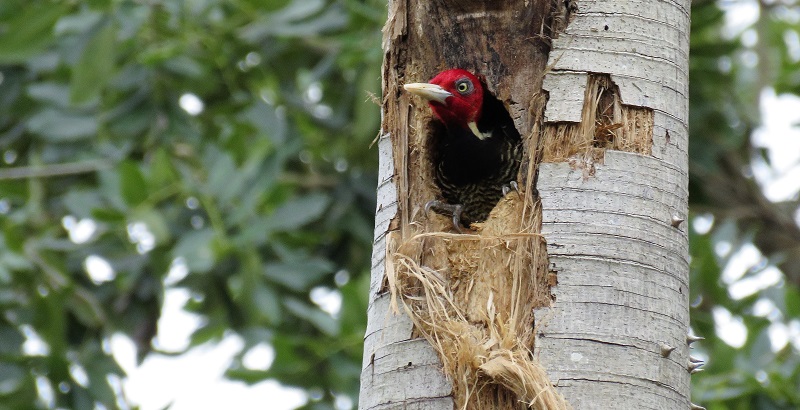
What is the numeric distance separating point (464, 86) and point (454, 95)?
0.25ft

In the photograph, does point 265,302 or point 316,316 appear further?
point 316,316

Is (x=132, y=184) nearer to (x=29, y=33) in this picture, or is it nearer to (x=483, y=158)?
(x=29, y=33)

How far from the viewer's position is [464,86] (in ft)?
10.0

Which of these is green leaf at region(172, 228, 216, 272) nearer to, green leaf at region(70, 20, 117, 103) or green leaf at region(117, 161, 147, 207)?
green leaf at region(117, 161, 147, 207)

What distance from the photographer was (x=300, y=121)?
482 cm

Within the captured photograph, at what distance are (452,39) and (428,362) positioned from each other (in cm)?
106

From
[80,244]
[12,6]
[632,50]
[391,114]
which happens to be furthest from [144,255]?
[632,50]

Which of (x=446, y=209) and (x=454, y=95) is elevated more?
(x=454, y=95)

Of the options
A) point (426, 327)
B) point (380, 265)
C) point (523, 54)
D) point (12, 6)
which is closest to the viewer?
point (426, 327)

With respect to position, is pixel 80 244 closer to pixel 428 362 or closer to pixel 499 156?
pixel 499 156

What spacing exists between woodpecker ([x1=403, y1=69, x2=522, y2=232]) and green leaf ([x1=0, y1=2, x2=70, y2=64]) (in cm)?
170

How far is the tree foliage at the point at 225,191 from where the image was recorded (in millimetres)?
3947

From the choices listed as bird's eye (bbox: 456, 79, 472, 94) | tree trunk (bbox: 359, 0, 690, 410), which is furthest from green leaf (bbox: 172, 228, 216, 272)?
tree trunk (bbox: 359, 0, 690, 410)

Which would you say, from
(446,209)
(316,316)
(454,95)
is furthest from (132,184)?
(446,209)
